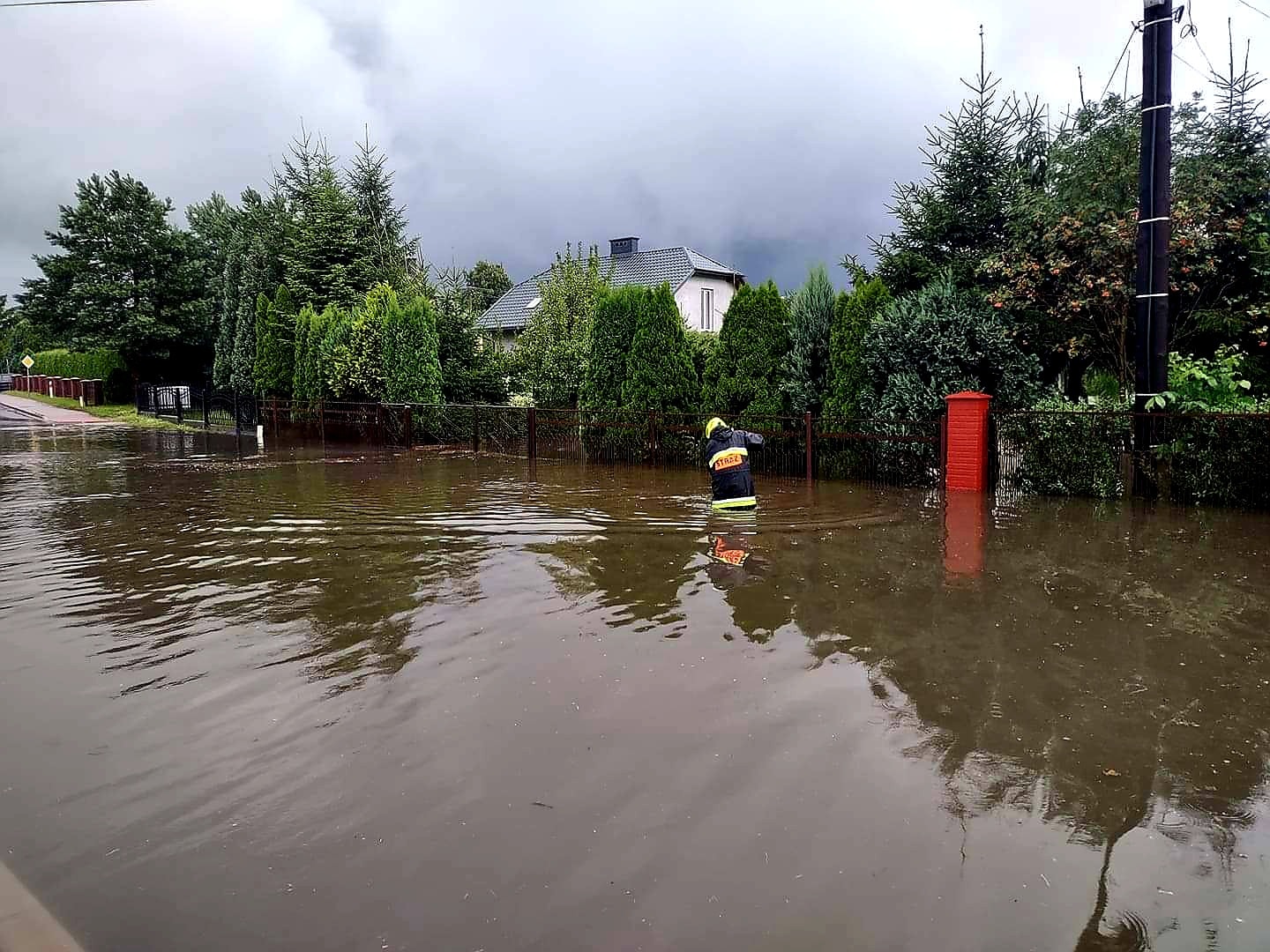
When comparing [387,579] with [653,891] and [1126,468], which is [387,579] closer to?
[653,891]

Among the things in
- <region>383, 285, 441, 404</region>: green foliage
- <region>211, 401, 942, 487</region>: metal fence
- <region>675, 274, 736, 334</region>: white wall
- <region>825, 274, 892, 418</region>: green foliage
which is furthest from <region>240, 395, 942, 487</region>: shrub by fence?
<region>675, 274, 736, 334</region>: white wall

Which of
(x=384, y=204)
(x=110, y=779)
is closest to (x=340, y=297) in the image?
(x=384, y=204)

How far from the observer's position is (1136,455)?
11.6 metres

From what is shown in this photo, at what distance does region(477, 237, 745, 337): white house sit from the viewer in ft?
142

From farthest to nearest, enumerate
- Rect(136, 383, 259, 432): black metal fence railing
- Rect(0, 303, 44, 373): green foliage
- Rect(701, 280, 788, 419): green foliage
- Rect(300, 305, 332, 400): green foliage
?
Rect(0, 303, 44, 373): green foliage, Rect(136, 383, 259, 432): black metal fence railing, Rect(300, 305, 332, 400): green foliage, Rect(701, 280, 788, 419): green foliage

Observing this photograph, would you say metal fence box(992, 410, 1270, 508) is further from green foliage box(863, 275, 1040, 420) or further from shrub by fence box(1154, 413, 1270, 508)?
green foliage box(863, 275, 1040, 420)

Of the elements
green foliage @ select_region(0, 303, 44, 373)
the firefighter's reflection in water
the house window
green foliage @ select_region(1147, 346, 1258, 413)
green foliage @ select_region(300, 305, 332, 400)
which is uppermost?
green foliage @ select_region(0, 303, 44, 373)

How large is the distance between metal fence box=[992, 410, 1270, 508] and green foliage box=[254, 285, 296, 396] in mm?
23945

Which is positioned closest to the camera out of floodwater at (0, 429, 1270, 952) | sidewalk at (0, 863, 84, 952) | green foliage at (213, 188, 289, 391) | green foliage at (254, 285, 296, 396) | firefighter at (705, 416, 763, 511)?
sidewalk at (0, 863, 84, 952)

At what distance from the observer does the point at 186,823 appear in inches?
138

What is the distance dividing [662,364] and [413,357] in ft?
27.5

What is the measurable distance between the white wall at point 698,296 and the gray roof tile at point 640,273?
0.54m

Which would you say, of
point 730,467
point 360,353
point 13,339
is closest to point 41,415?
point 360,353

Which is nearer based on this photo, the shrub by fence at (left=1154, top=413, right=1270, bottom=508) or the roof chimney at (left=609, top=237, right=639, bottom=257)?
the shrub by fence at (left=1154, top=413, right=1270, bottom=508)
